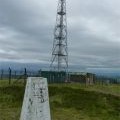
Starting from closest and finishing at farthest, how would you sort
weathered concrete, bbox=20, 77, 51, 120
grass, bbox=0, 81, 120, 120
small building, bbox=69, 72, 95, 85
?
weathered concrete, bbox=20, 77, 51, 120 < grass, bbox=0, 81, 120, 120 < small building, bbox=69, 72, 95, 85

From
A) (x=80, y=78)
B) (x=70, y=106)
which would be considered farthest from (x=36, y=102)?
(x=80, y=78)

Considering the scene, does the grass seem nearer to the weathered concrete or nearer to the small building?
the weathered concrete

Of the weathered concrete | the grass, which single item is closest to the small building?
the grass

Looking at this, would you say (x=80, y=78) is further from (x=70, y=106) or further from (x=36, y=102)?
(x=36, y=102)

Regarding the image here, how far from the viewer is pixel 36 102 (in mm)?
6438

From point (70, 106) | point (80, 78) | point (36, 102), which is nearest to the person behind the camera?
point (36, 102)

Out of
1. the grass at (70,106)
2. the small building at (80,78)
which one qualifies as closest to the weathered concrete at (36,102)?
the grass at (70,106)

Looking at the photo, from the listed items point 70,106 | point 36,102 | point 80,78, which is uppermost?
point 80,78

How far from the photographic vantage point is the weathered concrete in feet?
21.0

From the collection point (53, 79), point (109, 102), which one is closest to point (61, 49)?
point (53, 79)

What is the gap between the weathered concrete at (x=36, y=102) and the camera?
6.39m

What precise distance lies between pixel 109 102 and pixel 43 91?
17247 mm

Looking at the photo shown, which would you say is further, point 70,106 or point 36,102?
point 70,106

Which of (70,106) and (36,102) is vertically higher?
(36,102)
